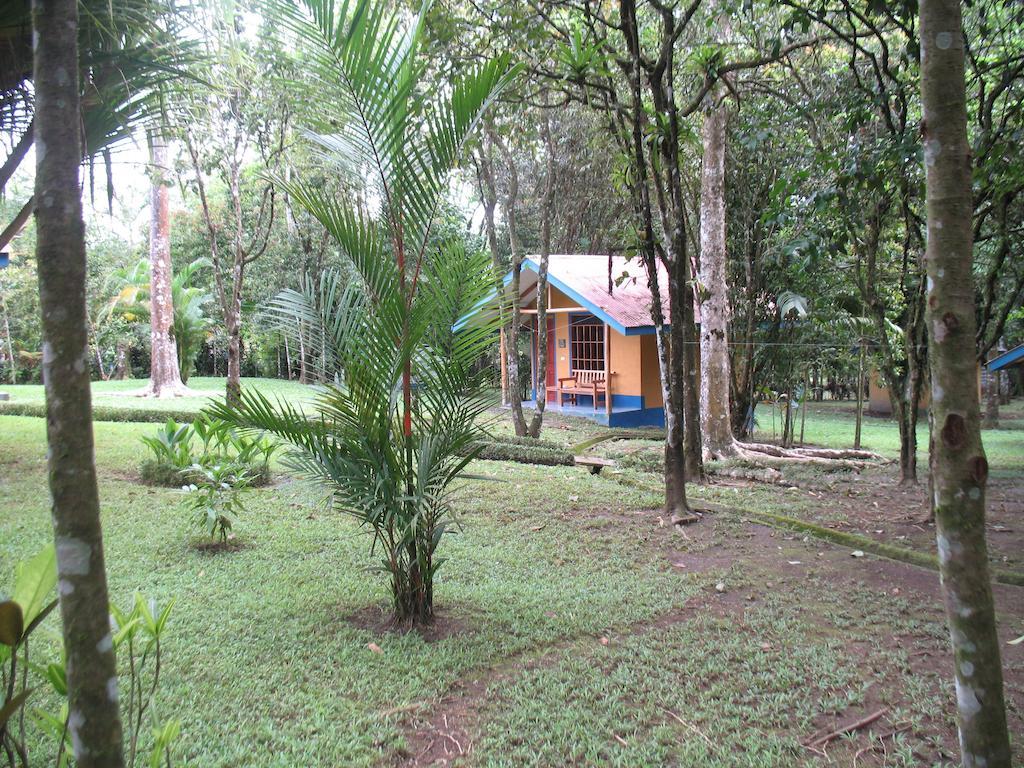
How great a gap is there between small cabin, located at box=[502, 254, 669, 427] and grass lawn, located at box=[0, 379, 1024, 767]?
359 inches

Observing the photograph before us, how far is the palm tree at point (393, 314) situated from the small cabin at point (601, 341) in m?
10.5

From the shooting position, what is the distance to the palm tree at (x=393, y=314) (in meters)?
3.57

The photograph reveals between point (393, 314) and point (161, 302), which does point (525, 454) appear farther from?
point (161, 302)

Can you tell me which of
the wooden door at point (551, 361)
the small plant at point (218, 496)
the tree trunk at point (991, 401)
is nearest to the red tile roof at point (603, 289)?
the wooden door at point (551, 361)

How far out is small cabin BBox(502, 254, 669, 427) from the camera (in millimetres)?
15242

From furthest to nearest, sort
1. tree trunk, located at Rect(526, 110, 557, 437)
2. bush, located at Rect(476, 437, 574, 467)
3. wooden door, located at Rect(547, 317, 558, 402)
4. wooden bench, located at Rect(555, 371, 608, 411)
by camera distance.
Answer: wooden door, located at Rect(547, 317, 558, 402)
wooden bench, located at Rect(555, 371, 608, 411)
tree trunk, located at Rect(526, 110, 557, 437)
bush, located at Rect(476, 437, 574, 467)

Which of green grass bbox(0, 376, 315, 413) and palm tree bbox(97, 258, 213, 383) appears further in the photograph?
palm tree bbox(97, 258, 213, 383)

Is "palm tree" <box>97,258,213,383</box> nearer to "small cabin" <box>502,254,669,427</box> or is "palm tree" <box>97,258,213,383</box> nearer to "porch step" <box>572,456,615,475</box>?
"small cabin" <box>502,254,669,427</box>

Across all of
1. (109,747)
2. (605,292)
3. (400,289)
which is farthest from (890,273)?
(109,747)

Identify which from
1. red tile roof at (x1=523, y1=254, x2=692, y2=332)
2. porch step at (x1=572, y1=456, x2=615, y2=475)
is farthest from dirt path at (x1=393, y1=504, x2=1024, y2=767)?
red tile roof at (x1=523, y1=254, x2=692, y2=332)

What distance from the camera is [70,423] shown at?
5.16 ft

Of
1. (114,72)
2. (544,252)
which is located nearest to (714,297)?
(544,252)

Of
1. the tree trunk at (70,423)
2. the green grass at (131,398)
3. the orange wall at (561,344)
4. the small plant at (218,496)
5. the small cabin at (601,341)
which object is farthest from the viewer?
the orange wall at (561,344)

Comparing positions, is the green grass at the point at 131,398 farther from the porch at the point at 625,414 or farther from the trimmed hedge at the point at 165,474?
the porch at the point at 625,414
